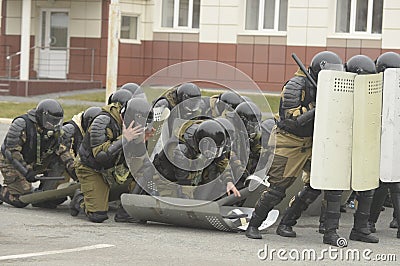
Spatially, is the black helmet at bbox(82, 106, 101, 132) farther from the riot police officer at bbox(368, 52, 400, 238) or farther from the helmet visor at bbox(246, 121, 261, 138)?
the riot police officer at bbox(368, 52, 400, 238)

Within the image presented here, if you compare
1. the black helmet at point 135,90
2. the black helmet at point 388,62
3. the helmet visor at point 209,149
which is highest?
the black helmet at point 388,62

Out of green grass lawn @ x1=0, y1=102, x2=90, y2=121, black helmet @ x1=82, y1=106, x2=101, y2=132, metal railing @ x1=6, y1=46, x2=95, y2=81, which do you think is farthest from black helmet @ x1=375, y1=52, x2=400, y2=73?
metal railing @ x1=6, y1=46, x2=95, y2=81

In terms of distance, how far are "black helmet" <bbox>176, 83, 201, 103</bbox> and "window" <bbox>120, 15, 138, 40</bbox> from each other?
66.3ft

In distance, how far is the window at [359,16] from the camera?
30.1 m

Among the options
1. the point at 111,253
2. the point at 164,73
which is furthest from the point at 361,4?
the point at 111,253

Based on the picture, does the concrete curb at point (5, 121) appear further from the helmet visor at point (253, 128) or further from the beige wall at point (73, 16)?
the helmet visor at point (253, 128)

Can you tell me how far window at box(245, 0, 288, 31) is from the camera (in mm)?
30875

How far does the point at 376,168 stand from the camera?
9922 mm

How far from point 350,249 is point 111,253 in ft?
7.71

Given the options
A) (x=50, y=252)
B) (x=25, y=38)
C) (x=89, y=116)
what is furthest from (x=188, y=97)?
(x=25, y=38)

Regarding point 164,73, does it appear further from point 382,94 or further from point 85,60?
point 85,60

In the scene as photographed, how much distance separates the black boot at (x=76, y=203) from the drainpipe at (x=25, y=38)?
61.8 feet

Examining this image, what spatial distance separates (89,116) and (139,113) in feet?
4.85

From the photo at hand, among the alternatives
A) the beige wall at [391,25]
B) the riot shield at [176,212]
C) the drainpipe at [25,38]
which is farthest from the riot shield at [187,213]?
the drainpipe at [25,38]
